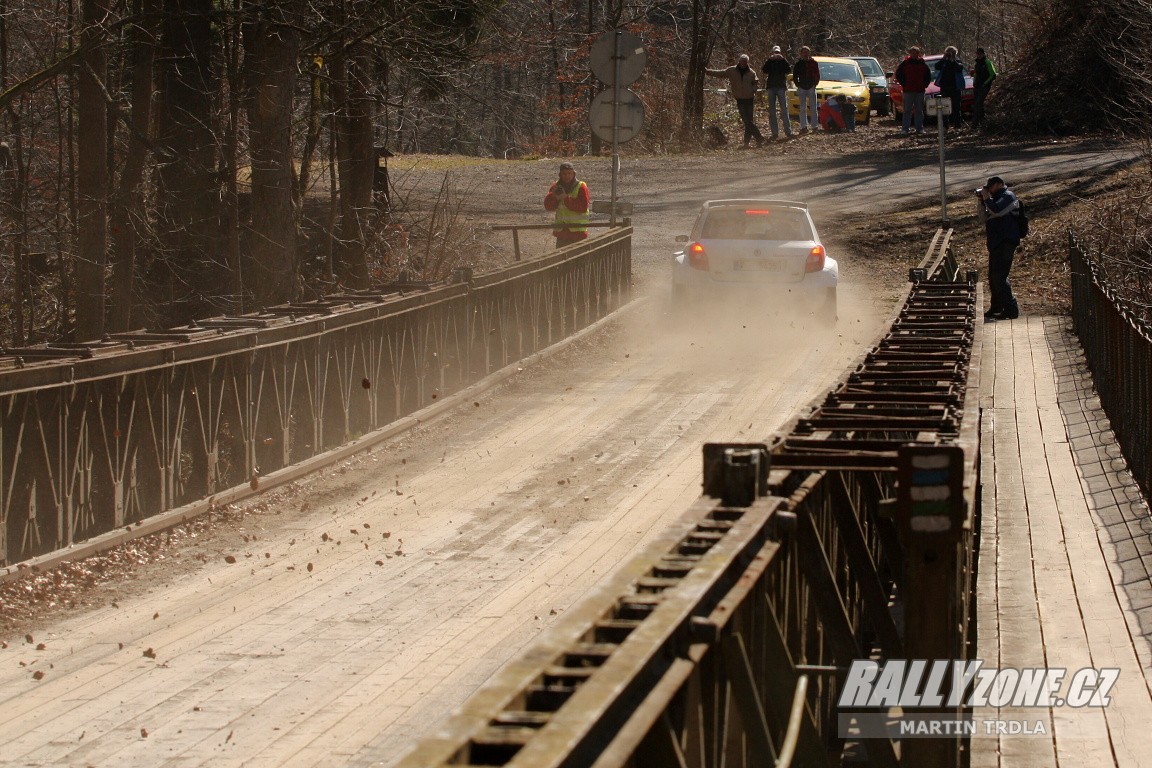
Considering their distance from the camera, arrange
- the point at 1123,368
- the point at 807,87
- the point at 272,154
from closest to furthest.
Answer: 1. the point at 1123,368
2. the point at 272,154
3. the point at 807,87

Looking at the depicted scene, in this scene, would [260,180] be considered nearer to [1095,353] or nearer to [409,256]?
[409,256]

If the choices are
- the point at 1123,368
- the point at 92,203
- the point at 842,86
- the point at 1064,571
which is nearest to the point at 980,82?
the point at 842,86

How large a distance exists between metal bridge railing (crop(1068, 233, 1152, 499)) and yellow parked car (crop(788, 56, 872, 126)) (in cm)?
2505

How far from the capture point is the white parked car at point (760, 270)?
773 inches

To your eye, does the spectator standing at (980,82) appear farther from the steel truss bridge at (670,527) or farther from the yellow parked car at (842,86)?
the steel truss bridge at (670,527)

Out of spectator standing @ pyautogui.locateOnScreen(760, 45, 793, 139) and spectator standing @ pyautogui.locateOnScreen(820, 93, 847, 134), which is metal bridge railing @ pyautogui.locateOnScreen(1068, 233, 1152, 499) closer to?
spectator standing @ pyautogui.locateOnScreen(760, 45, 793, 139)

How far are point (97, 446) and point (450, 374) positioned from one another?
5985 millimetres

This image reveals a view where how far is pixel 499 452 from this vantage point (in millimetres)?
13672

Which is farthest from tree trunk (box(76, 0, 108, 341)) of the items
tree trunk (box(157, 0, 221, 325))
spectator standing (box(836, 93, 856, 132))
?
spectator standing (box(836, 93, 856, 132))

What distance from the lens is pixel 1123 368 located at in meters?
12.9

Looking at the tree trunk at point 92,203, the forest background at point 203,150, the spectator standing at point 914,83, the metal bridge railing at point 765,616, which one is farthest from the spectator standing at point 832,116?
the metal bridge railing at point 765,616

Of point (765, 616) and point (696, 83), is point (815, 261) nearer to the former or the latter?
point (765, 616)

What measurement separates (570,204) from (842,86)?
22.1m

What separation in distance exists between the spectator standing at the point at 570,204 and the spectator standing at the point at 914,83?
→ 15.6 meters
